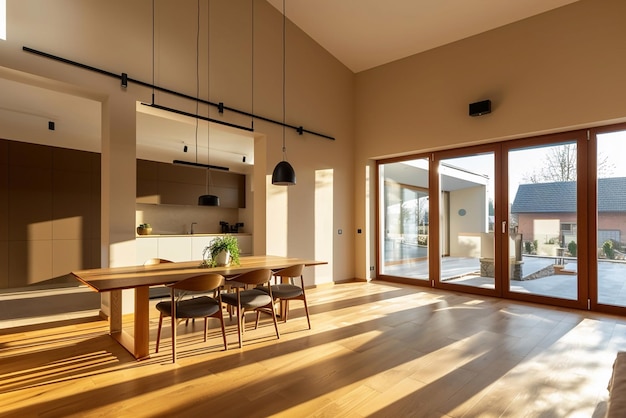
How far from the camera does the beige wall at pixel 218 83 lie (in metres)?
3.79

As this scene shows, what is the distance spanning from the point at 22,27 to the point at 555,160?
21.7 ft

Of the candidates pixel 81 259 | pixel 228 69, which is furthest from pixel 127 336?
pixel 81 259

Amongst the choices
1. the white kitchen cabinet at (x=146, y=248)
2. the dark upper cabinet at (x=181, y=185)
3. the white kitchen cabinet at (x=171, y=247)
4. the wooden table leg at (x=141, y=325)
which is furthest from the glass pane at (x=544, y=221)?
the dark upper cabinet at (x=181, y=185)

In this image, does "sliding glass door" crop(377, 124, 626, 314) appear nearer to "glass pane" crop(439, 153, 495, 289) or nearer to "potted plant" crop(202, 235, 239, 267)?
"glass pane" crop(439, 153, 495, 289)

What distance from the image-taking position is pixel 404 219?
269 inches

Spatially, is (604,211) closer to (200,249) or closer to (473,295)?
(473,295)

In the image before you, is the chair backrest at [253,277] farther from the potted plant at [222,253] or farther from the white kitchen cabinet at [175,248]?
the white kitchen cabinet at [175,248]

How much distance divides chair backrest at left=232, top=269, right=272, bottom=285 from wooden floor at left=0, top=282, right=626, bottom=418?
618mm

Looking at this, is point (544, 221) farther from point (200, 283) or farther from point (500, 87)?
point (200, 283)

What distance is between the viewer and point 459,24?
218 inches

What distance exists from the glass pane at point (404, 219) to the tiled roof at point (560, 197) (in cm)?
159

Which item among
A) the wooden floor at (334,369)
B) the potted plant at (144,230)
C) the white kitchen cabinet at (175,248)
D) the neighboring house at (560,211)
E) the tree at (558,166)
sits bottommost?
the wooden floor at (334,369)

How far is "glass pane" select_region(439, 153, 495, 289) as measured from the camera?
225 inches

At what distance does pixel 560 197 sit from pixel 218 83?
202 inches
